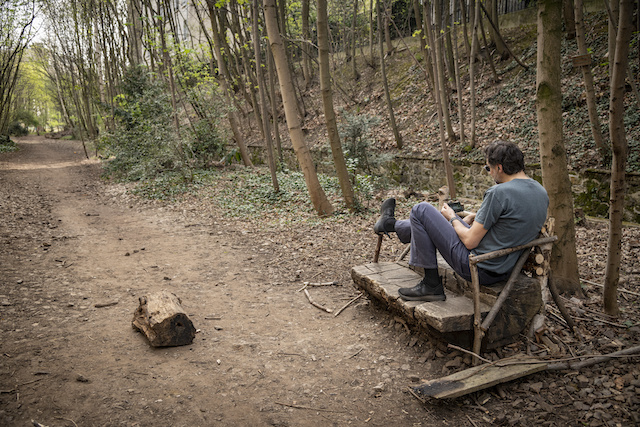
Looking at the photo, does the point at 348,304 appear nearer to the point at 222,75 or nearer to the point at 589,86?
the point at 589,86

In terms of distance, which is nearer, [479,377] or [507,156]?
[479,377]

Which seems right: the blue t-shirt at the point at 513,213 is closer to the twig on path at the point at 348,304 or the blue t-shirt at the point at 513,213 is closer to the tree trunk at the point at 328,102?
the twig on path at the point at 348,304

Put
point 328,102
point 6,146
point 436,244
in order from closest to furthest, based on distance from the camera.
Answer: point 436,244 → point 328,102 → point 6,146

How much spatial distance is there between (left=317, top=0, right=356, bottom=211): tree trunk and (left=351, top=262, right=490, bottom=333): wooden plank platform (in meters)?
3.87

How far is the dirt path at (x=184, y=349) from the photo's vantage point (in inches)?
102

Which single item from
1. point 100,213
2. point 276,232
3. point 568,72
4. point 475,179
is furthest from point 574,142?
point 100,213

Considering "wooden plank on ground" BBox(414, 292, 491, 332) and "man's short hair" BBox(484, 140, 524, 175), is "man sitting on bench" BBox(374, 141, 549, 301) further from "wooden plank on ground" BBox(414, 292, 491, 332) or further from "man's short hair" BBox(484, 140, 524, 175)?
"wooden plank on ground" BBox(414, 292, 491, 332)

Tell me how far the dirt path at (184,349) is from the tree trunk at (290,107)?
2.27m

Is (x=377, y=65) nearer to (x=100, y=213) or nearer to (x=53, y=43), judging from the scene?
(x=100, y=213)

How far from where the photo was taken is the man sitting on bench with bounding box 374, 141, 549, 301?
279 cm

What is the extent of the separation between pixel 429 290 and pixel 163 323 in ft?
7.84

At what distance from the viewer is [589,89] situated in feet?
22.1

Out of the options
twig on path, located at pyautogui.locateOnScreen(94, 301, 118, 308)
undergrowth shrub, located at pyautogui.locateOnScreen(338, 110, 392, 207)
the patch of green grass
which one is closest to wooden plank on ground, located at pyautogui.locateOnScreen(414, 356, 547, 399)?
twig on path, located at pyautogui.locateOnScreen(94, 301, 118, 308)

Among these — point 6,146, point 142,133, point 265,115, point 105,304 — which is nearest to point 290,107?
point 265,115
